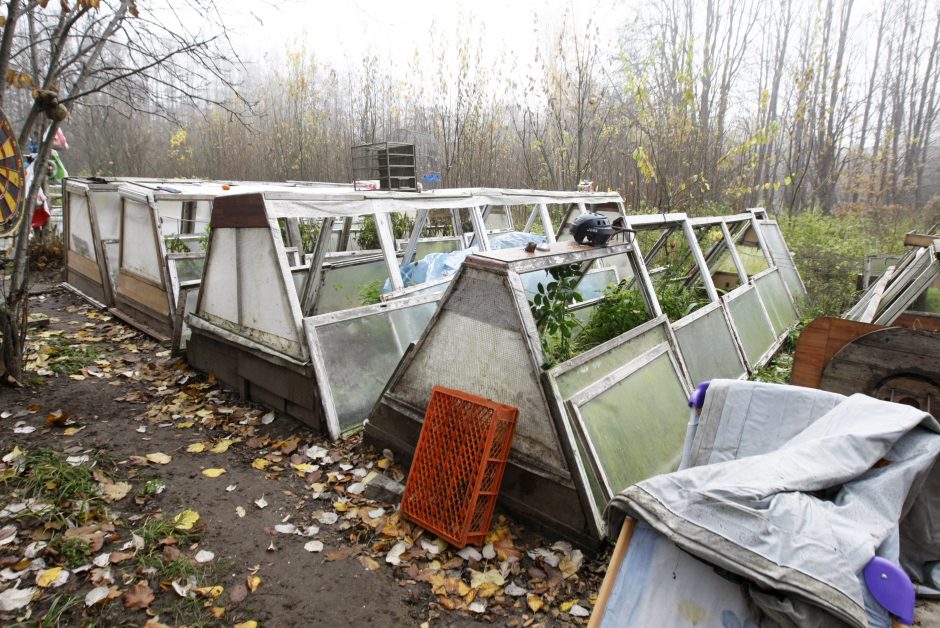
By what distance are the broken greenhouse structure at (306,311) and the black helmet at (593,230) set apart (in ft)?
5.59

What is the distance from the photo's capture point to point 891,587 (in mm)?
1407

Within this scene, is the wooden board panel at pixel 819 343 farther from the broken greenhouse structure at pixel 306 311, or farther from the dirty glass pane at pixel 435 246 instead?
the dirty glass pane at pixel 435 246

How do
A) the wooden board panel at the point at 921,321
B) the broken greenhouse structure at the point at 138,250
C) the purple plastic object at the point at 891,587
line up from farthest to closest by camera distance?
the broken greenhouse structure at the point at 138,250 → the wooden board panel at the point at 921,321 → the purple plastic object at the point at 891,587

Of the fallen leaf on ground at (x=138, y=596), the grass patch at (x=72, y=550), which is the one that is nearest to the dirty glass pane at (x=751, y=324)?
the fallen leaf on ground at (x=138, y=596)

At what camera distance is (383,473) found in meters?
3.66

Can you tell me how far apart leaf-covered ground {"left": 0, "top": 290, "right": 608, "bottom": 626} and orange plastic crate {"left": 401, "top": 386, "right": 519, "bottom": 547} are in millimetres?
141

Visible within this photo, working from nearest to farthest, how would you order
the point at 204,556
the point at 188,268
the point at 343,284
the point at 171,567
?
the point at 171,567
the point at 204,556
the point at 343,284
the point at 188,268

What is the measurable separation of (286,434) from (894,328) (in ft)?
14.4

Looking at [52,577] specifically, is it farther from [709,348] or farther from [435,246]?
[435,246]

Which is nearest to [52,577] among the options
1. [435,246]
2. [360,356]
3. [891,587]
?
[360,356]

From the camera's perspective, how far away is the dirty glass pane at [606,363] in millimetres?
2965

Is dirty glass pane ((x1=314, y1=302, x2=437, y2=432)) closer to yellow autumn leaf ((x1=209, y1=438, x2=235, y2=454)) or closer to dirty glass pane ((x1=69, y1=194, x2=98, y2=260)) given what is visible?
yellow autumn leaf ((x1=209, y1=438, x2=235, y2=454))

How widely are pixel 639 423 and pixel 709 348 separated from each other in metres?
1.91

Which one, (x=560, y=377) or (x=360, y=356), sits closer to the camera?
(x=560, y=377)
